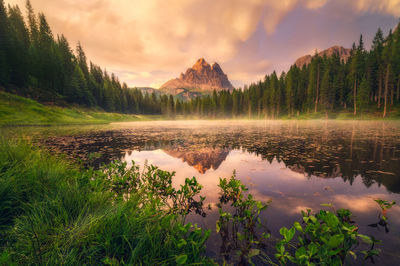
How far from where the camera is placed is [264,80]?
9106cm

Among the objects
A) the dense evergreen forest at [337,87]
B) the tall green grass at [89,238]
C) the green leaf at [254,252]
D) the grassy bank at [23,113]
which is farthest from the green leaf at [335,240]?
the dense evergreen forest at [337,87]

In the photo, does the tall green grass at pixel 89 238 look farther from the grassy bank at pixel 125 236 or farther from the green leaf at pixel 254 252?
the green leaf at pixel 254 252

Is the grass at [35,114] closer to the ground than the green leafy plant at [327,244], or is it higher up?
higher up

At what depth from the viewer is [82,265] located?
67.9 inches

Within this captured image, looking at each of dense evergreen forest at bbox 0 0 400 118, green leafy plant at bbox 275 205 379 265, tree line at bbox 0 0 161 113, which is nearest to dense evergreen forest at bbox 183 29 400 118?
dense evergreen forest at bbox 0 0 400 118

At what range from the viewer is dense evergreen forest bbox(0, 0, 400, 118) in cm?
4816

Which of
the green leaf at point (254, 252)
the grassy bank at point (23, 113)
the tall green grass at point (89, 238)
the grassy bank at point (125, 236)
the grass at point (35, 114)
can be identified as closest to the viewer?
the tall green grass at point (89, 238)

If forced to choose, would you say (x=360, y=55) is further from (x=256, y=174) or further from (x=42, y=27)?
(x=42, y=27)

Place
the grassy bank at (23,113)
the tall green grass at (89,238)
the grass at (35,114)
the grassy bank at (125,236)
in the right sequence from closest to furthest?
the tall green grass at (89,238)
the grassy bank at (125,236)
the grassy bank at (23,113)
the grass at (35,114)

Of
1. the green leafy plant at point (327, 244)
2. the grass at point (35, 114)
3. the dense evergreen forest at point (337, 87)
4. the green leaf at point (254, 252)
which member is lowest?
the green leaf at point (254, 252)

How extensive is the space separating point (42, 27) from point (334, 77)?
11772 centimetres

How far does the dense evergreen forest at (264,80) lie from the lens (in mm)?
48156

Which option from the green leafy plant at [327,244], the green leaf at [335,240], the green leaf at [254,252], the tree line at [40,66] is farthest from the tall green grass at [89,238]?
the tree line at [40,66]

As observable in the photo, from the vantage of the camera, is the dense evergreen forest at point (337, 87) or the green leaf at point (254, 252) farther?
the dense evergreen forest at point (337, 87)
